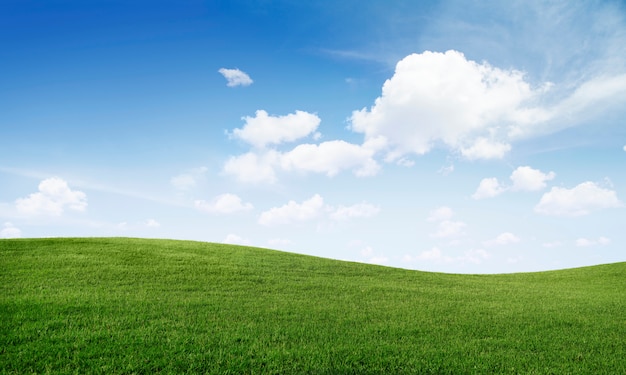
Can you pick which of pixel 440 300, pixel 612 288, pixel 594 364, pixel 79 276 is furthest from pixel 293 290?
pixel 612 288

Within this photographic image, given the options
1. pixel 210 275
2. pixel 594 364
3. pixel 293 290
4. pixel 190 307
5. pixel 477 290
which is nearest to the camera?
pixel 594 364

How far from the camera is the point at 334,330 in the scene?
10047 mm

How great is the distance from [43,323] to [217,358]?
4438 mm

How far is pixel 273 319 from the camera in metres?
10.8

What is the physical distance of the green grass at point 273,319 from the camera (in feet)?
26.1

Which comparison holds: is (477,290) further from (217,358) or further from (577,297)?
(217,358)

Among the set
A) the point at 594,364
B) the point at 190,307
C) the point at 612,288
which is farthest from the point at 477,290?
the point at 190,307

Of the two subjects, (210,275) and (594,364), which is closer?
(594,364)

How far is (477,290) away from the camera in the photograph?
18203 mm

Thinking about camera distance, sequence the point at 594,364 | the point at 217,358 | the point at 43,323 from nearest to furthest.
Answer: the point at 217,358 → the point at 594,364 → the point at 43,323

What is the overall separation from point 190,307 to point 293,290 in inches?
161

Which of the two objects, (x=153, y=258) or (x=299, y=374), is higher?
(x=153, y=258)

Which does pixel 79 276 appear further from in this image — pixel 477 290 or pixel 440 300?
pixel 477 290

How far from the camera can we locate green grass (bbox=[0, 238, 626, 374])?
7.96 meters
